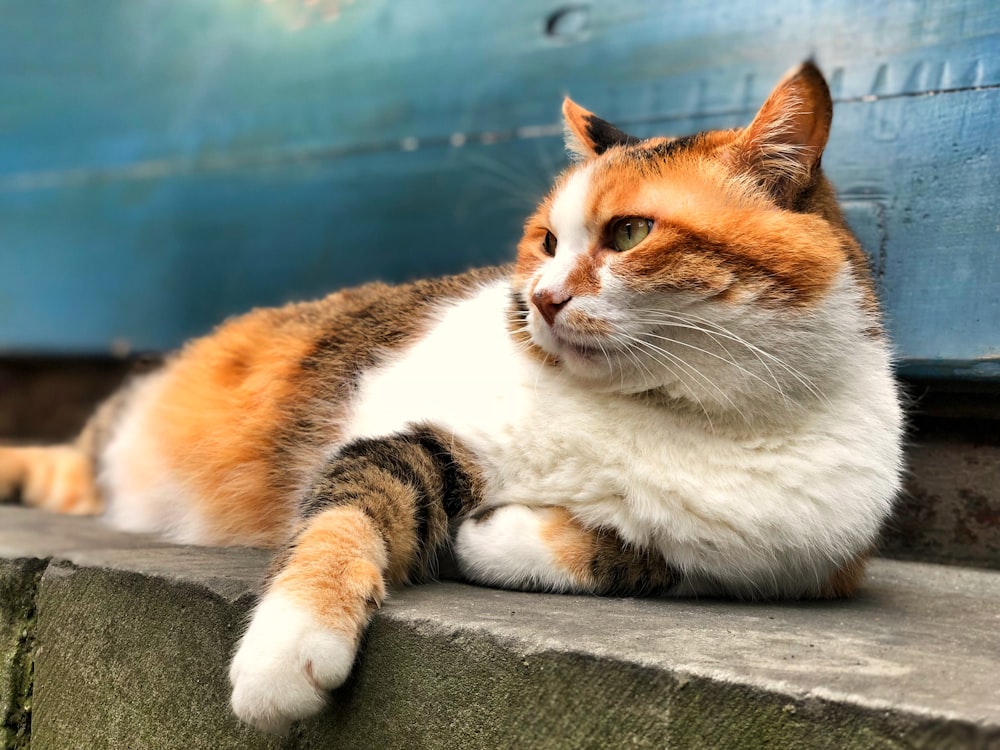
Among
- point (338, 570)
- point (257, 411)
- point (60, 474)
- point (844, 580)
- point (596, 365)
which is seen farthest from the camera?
point (60, 474)

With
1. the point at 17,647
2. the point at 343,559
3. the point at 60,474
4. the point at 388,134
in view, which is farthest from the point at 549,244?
the point at 60,474

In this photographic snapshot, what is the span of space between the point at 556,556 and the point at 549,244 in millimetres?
662

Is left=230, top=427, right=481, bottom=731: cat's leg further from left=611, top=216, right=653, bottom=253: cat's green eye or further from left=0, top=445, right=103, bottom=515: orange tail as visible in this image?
left=0, top=445, right=103, bottom=515: orange tail

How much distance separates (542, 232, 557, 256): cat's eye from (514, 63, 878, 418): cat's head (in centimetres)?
11

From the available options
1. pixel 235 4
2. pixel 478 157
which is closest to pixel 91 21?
pixel 235 4

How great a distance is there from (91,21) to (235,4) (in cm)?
85

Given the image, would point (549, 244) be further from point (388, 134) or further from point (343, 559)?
point (388, 134)

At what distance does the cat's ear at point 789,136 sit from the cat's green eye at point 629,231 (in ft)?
0.72

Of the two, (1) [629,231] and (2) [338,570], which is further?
(1) [629,231]

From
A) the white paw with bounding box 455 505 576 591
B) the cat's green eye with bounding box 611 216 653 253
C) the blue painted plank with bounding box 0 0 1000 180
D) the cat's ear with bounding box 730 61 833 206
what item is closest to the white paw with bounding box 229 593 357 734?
the white paw with bounding box 455 505 576 591

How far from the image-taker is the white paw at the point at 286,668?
1.12 m

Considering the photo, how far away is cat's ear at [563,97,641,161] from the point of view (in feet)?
5.89

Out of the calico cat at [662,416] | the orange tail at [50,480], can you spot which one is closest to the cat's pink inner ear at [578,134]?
the calico cat at [662,416]

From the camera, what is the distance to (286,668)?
1121 millimetres
